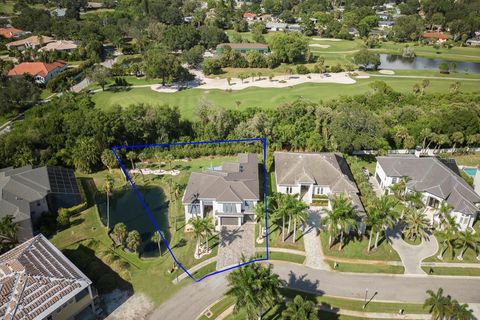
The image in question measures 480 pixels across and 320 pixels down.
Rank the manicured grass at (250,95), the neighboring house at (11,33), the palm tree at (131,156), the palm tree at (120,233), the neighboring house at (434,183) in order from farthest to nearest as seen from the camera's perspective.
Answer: the neighboring house at (11,33) → the manicured grass at (250,95) → the palm tree at (131,156) → the neighboring house at (434,183) → the palm tree at (120,233)

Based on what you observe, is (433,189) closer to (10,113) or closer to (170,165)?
(170,165)

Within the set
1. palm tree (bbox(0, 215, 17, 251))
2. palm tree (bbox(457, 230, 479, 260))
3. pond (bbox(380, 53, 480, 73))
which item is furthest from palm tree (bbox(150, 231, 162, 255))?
pond (bbox(380, 53, 480, 73))

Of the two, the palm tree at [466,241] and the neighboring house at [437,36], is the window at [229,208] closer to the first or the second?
the palm tree at [466,241]

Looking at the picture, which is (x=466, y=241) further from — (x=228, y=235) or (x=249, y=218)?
(x=228, y=235)

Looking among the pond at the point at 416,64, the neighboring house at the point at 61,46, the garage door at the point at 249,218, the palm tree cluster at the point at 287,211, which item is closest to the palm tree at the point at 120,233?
the garage door at the point at 249,218

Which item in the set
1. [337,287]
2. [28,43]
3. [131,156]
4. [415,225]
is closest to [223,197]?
[337,287]

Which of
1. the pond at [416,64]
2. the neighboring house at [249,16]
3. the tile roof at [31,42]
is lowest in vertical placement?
the pond at [416,64]

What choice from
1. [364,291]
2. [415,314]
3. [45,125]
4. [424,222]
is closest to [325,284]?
[364,291]
